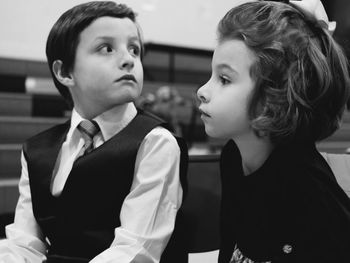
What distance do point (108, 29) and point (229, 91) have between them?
1.14 feet

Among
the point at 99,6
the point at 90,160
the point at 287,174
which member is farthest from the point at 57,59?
the point at 287,174

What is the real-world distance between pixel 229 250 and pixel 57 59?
0.66 meters

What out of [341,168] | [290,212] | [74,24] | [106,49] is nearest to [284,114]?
[290,212]

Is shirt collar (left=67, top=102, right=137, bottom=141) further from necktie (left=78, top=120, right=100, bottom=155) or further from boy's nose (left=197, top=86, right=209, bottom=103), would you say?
boy's nose (left=197, top=86, right=209, bottom=103)

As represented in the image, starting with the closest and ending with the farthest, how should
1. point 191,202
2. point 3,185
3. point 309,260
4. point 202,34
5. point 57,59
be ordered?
point 309,260 → point 57,59 → point 191,202 → point 3,185 → point 202,34

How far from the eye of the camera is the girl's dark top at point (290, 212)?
0.68 m

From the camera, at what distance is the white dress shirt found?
756 millimetres

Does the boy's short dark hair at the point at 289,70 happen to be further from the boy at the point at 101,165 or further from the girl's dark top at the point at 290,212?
the boy at the point at 101,165

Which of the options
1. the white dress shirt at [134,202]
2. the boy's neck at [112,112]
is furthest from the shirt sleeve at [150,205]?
the boy's neck at [112,112]

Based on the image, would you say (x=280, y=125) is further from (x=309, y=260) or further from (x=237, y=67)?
(x=309, y=260)

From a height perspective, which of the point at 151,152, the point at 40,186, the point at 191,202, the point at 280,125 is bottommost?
the point at 191,202

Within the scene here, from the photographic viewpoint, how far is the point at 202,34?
5199mm

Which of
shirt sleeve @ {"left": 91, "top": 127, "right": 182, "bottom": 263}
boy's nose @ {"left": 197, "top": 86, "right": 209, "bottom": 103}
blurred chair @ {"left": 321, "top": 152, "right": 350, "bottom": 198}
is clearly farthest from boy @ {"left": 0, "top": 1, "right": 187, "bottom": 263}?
blurred chair @ {"left": 321, "top": 152, "right": 350, "bottom": 198}

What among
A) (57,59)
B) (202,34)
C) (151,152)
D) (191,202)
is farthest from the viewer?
(202,34)
